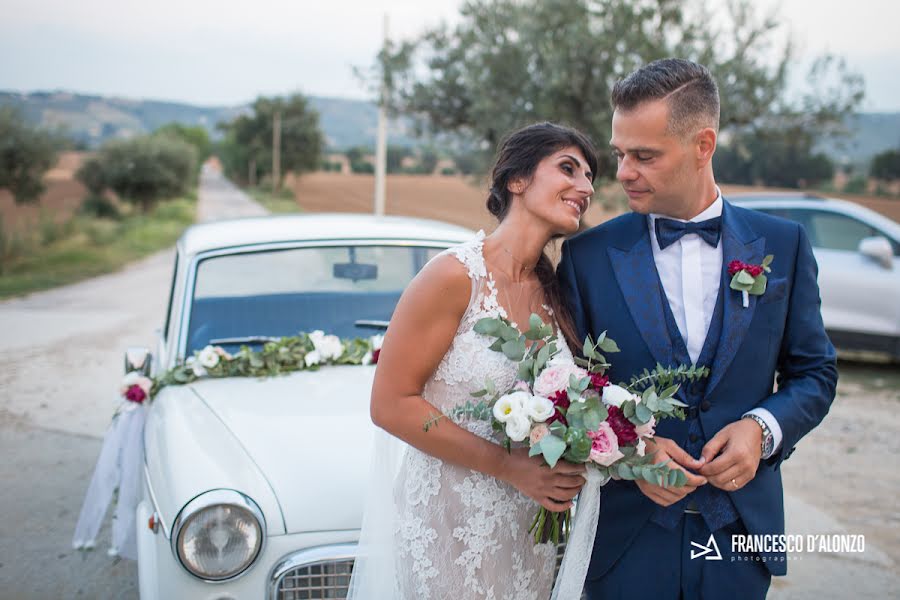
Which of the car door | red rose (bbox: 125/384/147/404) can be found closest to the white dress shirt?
red rose (bbox: 125/384/147/404)

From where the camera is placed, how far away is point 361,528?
2.43 meters

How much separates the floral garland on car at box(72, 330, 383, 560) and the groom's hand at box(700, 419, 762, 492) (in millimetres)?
2008

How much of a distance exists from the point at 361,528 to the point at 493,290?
2.86 ft

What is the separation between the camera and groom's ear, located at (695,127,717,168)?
2033 millimetres

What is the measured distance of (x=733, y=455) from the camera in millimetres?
1811

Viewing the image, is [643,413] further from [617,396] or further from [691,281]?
[691,281]

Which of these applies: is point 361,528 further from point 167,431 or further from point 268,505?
point 167,431

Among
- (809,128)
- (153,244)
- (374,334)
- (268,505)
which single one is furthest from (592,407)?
(153,244)

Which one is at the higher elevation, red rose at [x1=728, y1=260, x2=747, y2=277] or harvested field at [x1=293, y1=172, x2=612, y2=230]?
red rose at [x1=728, y1=260, x2=747, y2=277]

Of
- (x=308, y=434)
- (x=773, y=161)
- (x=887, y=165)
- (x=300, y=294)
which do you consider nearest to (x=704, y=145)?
(x=308, y=434)

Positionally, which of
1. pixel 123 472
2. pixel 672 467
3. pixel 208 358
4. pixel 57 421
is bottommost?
pixel 57 421

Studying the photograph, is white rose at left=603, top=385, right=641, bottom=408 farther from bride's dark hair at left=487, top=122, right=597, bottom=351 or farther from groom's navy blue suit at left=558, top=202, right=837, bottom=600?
bride's dark hair at left=487, top=122, right=597, bottom=351

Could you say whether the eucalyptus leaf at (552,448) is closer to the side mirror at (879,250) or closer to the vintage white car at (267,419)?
the vintage white car at (267,419)

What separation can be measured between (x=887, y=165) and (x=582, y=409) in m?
53.5
